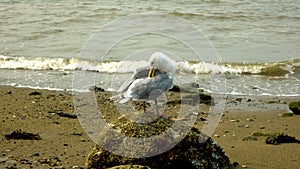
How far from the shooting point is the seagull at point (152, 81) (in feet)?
20.0

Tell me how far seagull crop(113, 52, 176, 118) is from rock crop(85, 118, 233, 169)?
405 millimetres

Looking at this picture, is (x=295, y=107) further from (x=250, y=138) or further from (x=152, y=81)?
(x=152, y=81)

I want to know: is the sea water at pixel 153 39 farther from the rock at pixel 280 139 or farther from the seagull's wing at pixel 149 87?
the seagull's wing at pixel 149 87

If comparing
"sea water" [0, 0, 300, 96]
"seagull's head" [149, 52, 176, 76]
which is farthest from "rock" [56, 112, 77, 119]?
"seagull's head" [149, 52, 176, 76]

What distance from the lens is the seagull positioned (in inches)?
241

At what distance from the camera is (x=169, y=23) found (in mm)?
21250

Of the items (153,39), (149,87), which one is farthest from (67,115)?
(153,39)

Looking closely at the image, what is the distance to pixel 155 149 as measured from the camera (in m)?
5.64

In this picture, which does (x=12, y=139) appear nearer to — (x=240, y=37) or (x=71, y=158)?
(x=71, y=158)

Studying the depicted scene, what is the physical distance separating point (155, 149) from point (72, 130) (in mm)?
3118

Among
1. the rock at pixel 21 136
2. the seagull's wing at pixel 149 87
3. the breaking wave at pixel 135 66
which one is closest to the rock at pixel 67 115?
the rock at pixel 21 136

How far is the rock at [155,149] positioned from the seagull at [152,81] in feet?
1.33

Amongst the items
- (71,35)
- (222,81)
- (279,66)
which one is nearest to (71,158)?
(222,81)

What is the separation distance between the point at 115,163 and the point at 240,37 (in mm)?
13622
